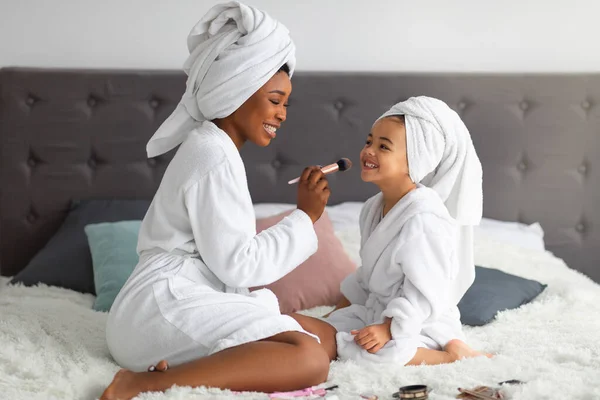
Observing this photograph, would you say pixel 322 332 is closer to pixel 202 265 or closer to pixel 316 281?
pixel 202 265

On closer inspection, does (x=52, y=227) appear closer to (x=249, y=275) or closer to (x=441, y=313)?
(x=249, y=275)

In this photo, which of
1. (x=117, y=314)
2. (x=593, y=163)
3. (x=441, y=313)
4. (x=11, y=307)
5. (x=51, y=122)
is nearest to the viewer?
(x=117, y=314)

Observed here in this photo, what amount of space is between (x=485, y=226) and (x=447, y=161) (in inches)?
44.1

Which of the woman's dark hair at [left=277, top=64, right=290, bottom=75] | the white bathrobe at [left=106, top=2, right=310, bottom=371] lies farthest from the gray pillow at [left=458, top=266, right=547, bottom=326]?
the woman's dark hair at [left=277, top=64, right=290, bottom=75]

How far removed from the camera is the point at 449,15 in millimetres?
3320

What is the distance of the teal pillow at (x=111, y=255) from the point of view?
2518 millimetres

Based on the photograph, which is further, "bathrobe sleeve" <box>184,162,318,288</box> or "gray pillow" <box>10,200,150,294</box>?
"gray pillow" <box>10,200,150,294</box>

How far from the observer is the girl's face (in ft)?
6.65

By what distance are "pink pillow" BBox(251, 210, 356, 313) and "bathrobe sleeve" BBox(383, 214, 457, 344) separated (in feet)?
1.82

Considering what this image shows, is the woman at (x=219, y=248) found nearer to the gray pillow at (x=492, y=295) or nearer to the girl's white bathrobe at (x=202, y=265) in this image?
the girl's white bathrobe at (x=202, y=265)

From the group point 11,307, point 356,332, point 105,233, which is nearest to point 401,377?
point 356,332

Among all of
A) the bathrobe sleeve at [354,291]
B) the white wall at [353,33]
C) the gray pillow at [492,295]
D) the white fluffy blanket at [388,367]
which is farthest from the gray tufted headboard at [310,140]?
the bathrobe sleeve at [354,291]

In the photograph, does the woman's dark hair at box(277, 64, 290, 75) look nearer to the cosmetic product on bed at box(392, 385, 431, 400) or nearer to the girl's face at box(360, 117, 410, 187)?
the girl's face at box(360, 117, 410, 187)

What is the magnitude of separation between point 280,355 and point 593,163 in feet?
6.74
